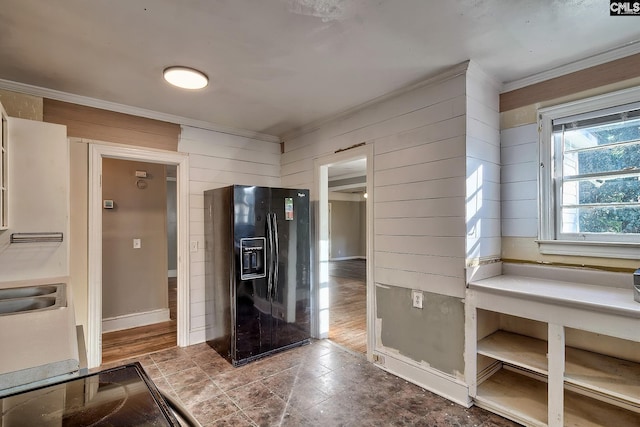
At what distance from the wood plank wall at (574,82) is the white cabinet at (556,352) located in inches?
55.5

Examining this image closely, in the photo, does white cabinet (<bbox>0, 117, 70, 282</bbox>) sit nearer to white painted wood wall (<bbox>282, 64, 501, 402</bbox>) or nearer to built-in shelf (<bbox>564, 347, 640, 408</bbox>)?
white painted wood wall (<bbox>282, 64, 501, 402</bbox>)

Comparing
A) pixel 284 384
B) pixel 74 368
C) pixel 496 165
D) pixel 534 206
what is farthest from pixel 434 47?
pixel 284 384

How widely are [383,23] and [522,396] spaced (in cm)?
269

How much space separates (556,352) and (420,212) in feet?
4.09

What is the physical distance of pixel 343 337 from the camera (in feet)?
12.1

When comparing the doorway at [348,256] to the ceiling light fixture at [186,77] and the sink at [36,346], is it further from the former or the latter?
the sink at [36,346]

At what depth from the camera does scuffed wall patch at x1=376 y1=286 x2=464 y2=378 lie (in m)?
2.37

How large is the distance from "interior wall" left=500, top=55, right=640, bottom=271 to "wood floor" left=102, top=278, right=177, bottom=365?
3603mm

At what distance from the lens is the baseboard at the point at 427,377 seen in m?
2.32

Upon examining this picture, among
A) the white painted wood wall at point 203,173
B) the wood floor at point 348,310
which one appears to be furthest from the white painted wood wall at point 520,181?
the white painted wood wall at point 203,173

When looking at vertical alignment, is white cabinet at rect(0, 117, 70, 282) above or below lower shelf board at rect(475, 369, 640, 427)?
above

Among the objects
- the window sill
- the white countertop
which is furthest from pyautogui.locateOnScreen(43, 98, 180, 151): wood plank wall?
the window sill

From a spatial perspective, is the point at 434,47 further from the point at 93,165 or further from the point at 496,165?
the point at 93,165

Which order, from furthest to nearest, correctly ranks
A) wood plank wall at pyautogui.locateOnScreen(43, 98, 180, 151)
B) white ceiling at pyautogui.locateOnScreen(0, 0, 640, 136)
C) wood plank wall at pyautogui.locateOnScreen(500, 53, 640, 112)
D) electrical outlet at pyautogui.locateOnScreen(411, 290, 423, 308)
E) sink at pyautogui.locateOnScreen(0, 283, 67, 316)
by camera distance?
1. wood plank wall at pyautogui.locateOnScreen(43, 98, 180, 151)
2. electrical outlet at pyautogui.locateOnScreen(411, 290, 423, 308)
3. wood plank wall at pyautogui.locateOnScreen(500, 53, 640, 112)
4. sink at pyautogui.locateOnScreen(0, 283, 67, 316)
5. white ceiling at pyautogui.locateOnScreen(0, 0, 640, 136)
